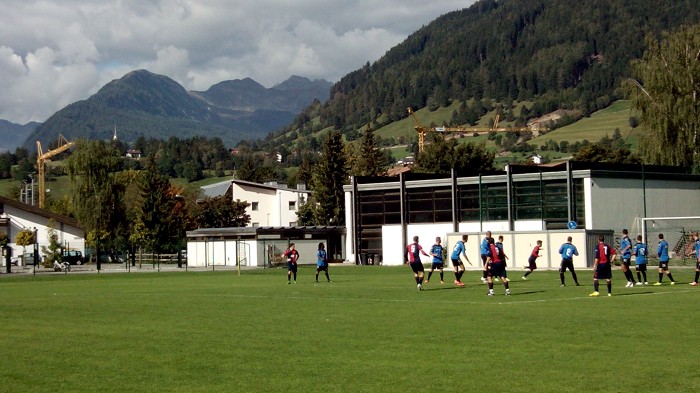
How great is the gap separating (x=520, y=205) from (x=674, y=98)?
1589cm

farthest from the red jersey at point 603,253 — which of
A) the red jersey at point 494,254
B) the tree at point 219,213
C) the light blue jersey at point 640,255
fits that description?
the tree at point 219,213

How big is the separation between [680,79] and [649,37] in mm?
5001

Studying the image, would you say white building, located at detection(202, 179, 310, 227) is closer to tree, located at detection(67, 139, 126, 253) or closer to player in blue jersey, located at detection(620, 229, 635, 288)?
tree, located at detection(67, 139, 126, 253)

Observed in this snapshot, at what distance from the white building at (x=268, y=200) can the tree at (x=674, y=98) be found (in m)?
58.6

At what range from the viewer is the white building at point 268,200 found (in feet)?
411

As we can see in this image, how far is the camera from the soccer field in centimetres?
1323

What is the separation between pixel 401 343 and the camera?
17172mm

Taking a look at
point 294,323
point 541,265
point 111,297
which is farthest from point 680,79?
point 294,323

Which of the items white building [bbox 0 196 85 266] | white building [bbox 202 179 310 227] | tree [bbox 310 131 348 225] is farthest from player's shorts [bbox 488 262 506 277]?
white building [bbox 202 179 310 227]

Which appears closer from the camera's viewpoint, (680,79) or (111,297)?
(111,297)

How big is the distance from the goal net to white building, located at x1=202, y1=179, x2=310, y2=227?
6632cm

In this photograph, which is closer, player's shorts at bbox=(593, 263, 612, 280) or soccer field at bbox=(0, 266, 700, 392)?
soccer field at bbox=(0, 266, 700, 392)

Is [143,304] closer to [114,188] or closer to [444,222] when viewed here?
[444,222]

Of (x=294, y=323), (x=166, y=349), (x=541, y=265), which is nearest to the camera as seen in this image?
(x=166, y=349)
